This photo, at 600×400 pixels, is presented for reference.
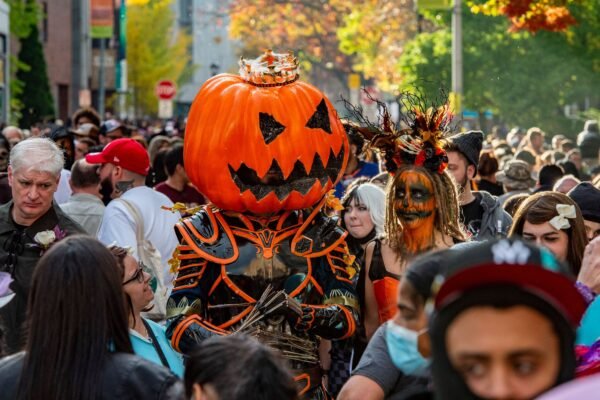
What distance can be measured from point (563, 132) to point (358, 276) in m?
31.7

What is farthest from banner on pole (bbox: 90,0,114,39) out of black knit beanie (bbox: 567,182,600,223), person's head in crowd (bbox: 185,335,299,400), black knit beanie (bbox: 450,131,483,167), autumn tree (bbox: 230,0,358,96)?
person's head in crowd (bbox: 185,335,299,400)

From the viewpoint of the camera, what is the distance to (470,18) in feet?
123

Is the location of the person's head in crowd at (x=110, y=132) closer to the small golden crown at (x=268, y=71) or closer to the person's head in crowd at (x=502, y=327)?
the small golden crown at (x=268, y=71)

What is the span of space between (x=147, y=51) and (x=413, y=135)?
240 ft

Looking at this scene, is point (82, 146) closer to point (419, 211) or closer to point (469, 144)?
point (469, 144)

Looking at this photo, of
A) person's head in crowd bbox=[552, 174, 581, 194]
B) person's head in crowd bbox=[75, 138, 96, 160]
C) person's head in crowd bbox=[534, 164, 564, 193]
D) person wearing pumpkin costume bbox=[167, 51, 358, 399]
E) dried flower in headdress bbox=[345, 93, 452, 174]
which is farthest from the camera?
person's head in crowd bbox=[75, 138, 96, 160]

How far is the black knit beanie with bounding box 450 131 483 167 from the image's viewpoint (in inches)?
376

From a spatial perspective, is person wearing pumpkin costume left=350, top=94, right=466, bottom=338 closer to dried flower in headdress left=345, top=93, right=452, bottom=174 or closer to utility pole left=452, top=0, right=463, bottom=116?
dried flower in headdress left=345, top=93, right=452, bottom=174

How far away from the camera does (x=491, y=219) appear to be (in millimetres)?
8938

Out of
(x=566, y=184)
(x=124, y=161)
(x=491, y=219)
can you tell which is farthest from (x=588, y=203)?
(x=124, y=161)

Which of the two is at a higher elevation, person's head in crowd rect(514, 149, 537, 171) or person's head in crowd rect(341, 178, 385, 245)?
person's head in crowd rect(341, 178, 385, 245)

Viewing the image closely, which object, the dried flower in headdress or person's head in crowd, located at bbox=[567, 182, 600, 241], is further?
person's head in crowd, located at bbox=[567, 182, 600, 241]

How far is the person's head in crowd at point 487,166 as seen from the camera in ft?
45.3

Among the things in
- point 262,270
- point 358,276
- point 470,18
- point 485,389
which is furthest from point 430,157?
point 470,18
